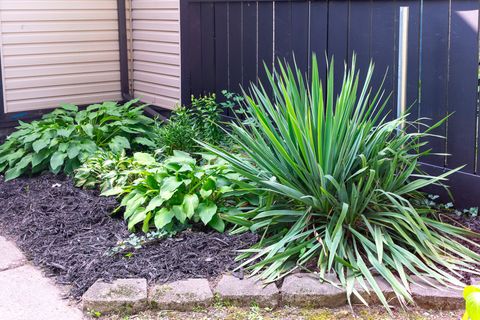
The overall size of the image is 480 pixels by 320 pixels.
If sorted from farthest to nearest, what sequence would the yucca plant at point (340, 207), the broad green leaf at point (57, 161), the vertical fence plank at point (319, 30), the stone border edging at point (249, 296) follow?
1. the broad green leaf at point (57, 161)
2. the vertical fence plank at point (319, 30)
3. the yucca plant at point (340, 207)
4. the stone border edging at point (249, 296)

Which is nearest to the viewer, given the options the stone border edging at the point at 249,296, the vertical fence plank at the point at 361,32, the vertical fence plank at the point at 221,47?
the stone border edging at the point at 249,296

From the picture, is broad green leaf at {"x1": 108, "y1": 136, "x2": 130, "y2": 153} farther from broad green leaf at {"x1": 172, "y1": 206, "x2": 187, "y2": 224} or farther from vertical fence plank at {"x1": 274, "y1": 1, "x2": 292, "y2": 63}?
broad green leaf at {"x1": 172, "y1": 206, "x2": 187, "y2": 224}

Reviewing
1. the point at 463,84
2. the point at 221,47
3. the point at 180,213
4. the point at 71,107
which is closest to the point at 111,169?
the point at 180,213

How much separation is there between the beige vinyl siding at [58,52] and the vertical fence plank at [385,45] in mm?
3058

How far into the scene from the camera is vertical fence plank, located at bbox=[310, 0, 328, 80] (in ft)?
15.1

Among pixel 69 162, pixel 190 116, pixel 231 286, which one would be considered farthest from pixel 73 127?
pixel 231 286

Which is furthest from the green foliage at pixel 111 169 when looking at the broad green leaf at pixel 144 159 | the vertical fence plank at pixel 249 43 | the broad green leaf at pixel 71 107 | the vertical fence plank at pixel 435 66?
the vertical fence plank at pixel 435 66

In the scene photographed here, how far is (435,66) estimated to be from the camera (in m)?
3.99

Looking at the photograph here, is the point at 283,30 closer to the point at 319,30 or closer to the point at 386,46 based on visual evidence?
the point at 319,30

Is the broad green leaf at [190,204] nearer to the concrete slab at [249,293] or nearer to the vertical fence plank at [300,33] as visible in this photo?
the concrete slab at [249,293]

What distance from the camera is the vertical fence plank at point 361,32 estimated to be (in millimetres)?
4324

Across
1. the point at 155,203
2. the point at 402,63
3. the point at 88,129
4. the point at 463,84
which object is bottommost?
the point at 155,203

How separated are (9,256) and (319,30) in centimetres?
238

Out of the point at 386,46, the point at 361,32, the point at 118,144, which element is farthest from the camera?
the point at 118,144
